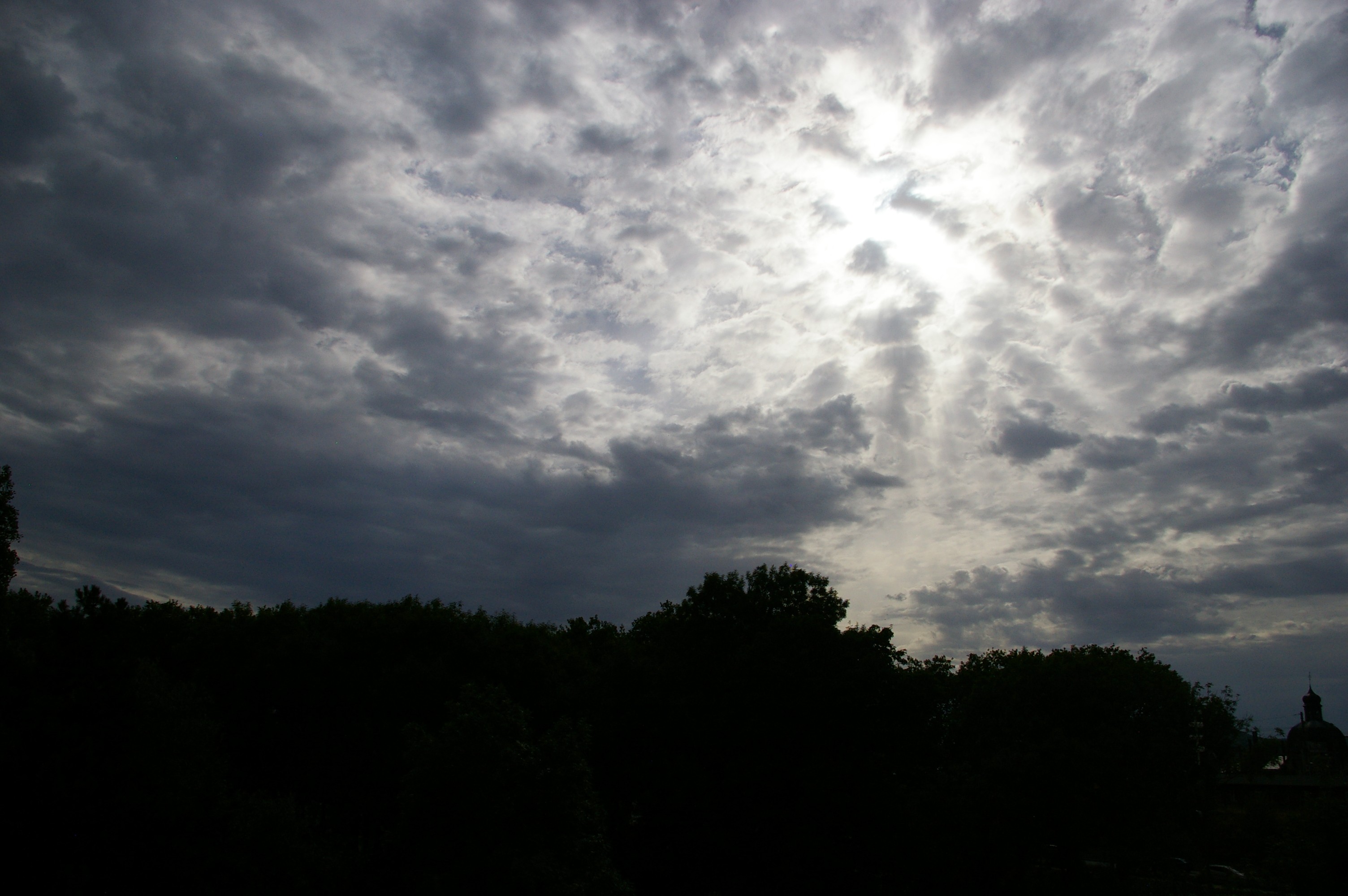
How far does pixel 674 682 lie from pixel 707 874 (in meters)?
7.95

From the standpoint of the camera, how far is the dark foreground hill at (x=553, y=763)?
17047 millimetres

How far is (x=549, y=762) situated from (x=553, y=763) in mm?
120

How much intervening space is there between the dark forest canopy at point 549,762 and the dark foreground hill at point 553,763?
0.09 metres

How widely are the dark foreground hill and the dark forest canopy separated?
9 cm

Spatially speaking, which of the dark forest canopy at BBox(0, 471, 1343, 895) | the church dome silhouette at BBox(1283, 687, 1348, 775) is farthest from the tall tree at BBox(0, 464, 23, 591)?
the church dome silhouette at BBox(1283, 687, 1348, 775)

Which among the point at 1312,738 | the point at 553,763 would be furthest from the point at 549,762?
the point at 1312,738

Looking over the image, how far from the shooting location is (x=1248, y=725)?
238 feet

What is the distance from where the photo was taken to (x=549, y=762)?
19.9 metres

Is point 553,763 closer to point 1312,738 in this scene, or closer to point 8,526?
point 8,526

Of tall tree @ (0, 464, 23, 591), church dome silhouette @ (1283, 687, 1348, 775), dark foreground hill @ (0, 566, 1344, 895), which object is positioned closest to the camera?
dark foreground hill @ (0, 566, 1344, 895)

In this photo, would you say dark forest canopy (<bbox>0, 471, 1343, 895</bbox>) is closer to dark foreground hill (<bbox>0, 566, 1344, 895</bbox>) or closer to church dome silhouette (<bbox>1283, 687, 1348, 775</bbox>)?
dark foreground hill (<bbox>0, 566, 1344, 895</bbox>)

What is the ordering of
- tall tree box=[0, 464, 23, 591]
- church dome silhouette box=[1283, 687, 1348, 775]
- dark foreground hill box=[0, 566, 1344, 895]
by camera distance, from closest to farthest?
dark foreground hill box=[0, 566, 1344, 895] < tall tree box=[0, 464, 23, 591] < church dome silhouette box=[1283, 687, 1348, 775]

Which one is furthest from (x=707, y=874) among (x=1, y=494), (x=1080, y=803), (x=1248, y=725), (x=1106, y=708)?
(x=1248, y=725)

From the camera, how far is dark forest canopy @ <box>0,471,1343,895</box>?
1706cm
